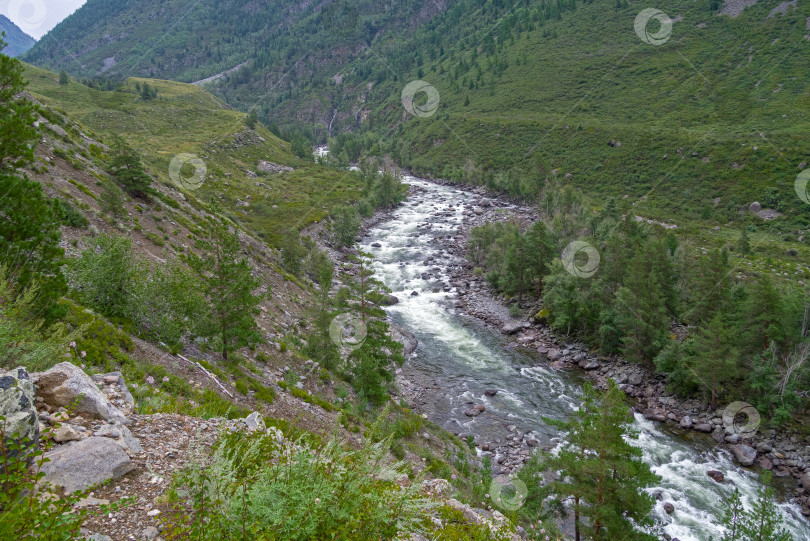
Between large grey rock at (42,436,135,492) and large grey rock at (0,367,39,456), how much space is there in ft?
1.61

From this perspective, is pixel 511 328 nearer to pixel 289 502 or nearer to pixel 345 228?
pixel 345 228

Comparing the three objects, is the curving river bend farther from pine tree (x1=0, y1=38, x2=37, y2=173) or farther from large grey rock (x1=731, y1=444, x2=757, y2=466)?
pine tree (x1=0, y1=38, x2=37, y2=173)

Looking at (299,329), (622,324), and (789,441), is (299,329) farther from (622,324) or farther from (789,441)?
(789,441)

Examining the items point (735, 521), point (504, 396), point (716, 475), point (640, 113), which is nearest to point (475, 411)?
point (504, 396)

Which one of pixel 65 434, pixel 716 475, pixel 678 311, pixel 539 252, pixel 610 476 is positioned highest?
pixel 539 252

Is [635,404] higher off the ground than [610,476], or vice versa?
[610,476]

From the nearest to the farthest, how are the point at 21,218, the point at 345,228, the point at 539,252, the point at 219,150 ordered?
the point at 21,218 < the point at 539,252 < the point at 345,228 < the point at 219,150

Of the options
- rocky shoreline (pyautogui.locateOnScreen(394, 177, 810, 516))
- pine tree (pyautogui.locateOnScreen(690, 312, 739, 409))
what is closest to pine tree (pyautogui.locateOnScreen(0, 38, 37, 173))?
rocky shoreline (pyautogui.locateOnScreen(394, 177, 810, 516))

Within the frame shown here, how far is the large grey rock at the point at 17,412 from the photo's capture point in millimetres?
5178

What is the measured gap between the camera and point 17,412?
→ 17.9 feet

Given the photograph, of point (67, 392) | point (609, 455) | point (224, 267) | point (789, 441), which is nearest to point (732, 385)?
point (789, 441)

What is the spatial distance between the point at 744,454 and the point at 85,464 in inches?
1340

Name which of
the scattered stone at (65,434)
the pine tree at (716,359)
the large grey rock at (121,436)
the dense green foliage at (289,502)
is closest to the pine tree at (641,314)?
the pine tree at (716,359)

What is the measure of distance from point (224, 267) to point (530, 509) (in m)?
17.2
